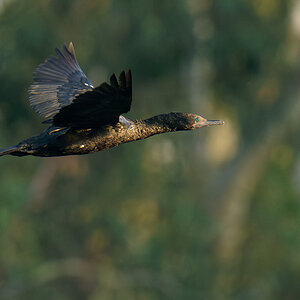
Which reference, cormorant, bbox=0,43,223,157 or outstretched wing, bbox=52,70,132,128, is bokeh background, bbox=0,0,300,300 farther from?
outstretched wing, bbox=52,70,132,128

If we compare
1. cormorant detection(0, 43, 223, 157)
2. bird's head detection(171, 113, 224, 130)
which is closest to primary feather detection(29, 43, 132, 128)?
cormorant detection(0, 43, 223, 157)

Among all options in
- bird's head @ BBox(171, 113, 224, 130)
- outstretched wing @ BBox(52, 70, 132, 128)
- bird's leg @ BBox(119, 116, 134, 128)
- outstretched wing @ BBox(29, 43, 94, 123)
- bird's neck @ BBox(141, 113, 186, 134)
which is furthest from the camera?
outstretched wing @ BBox(29, 43, 94, 123)

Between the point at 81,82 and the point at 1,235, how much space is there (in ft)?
33.1

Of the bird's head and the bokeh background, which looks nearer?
the bird's head

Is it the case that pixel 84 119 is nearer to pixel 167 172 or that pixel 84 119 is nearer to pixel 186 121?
pixel 186 121

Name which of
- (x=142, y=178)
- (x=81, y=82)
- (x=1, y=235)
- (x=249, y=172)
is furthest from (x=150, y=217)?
(x=81, y=82)

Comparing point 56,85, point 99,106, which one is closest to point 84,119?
point 99,106

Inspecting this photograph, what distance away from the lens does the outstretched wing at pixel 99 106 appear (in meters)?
5.20

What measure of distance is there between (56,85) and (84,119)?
118cm

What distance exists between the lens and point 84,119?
217 inches

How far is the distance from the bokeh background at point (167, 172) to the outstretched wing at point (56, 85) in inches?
322

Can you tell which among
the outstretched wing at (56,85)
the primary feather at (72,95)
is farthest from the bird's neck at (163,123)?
the outstretched wing at (56,85)

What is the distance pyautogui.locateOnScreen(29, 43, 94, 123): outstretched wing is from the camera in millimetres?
6383

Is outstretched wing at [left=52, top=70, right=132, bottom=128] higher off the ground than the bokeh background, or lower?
lower
